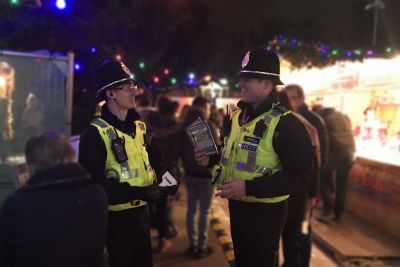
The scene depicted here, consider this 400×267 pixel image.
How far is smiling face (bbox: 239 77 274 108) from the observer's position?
2.93 m

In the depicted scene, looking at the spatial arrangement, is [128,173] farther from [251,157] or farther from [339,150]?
[339,150]

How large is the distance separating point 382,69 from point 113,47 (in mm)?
6393

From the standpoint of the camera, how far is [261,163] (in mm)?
2801

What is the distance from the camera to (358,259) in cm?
578

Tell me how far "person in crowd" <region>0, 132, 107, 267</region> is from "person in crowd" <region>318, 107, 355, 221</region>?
595 cm

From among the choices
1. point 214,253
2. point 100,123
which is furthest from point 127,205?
point 214,253

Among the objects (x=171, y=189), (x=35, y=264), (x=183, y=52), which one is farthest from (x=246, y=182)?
(x=183, y=52)

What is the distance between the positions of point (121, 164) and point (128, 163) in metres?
0.05

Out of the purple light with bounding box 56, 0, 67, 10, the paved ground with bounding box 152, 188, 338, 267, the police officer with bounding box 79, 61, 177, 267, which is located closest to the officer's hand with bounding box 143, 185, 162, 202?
the police officer with bounding box 79, 61, 177, 267

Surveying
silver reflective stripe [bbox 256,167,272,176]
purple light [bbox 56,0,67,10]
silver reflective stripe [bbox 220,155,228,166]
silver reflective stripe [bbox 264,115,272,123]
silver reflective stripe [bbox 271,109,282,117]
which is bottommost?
silver reflective stripe [bbox 256,167,272,176]

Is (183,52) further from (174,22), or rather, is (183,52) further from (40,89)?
(40,89)

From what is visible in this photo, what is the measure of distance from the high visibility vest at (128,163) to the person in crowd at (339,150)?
206 inches

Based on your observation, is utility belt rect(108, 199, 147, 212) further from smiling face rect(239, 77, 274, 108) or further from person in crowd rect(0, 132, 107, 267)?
smiling face rect(239, 77, 274, 108)

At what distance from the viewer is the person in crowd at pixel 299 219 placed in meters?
4.48
